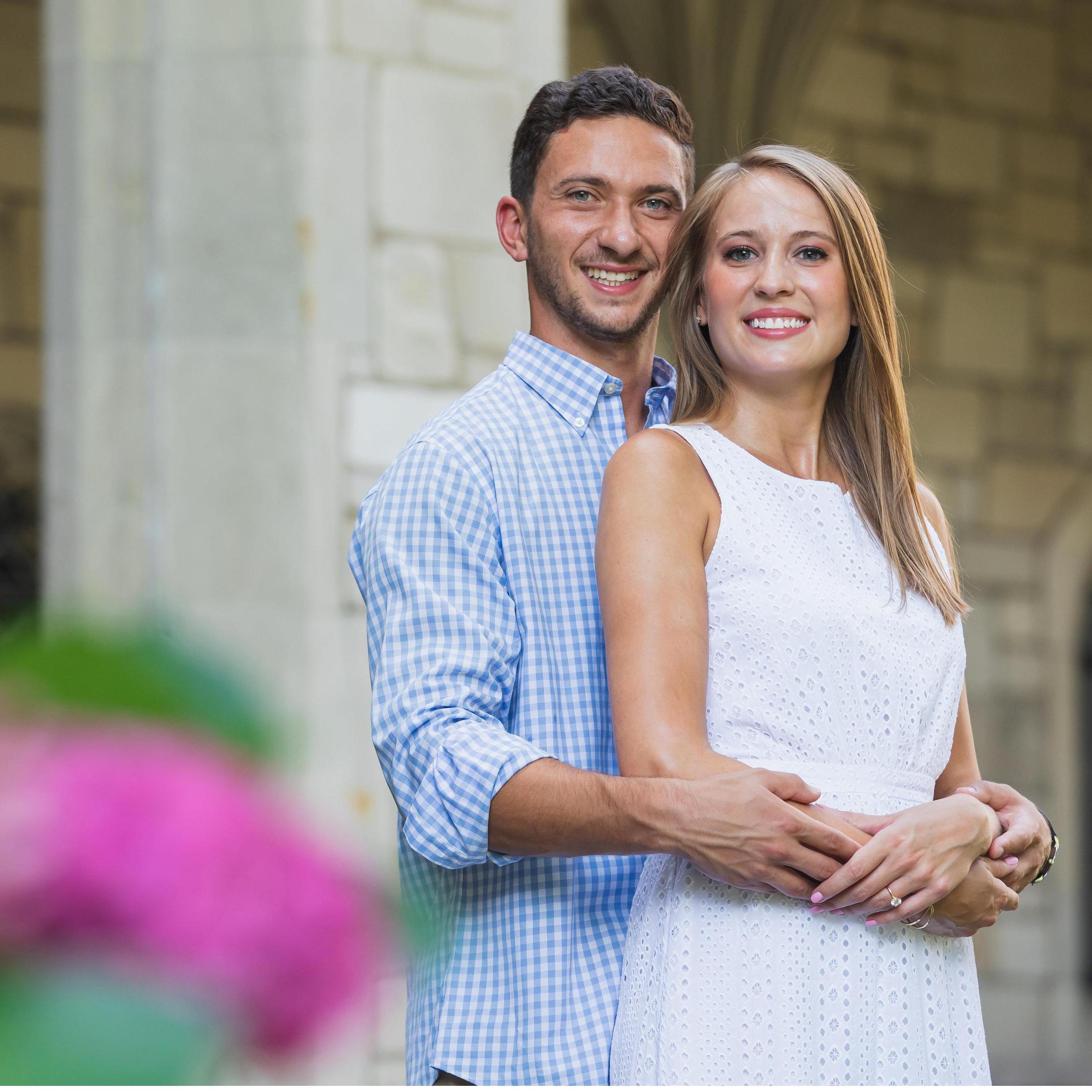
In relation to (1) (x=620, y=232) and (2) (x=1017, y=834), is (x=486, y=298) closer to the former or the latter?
(1) (x=620, y=232)

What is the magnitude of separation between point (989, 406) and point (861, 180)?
1237 mm

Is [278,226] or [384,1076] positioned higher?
[278,226]

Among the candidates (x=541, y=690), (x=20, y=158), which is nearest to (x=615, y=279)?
(x=541, y=690)

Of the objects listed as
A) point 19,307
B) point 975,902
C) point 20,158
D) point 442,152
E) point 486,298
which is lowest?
point 975,902

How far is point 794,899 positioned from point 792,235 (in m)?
0.69

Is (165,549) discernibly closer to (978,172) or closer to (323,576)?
(323,576)

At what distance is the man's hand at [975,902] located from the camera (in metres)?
1.63

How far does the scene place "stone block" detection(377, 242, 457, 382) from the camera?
338 cm

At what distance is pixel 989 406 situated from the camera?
310 inches

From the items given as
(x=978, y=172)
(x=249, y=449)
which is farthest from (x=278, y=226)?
(x=978, y=172)

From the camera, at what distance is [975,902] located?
1.64m

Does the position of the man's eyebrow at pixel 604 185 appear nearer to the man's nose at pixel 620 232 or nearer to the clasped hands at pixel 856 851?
the man's nose at pixel 620 232

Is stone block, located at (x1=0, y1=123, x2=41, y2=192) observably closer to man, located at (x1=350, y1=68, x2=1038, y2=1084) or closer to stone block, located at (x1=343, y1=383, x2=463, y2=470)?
Result: stone block, located at (x1=343, y1=383, x2=463, y2=470)

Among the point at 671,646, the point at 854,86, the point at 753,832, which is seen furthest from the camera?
the point at 854,86
